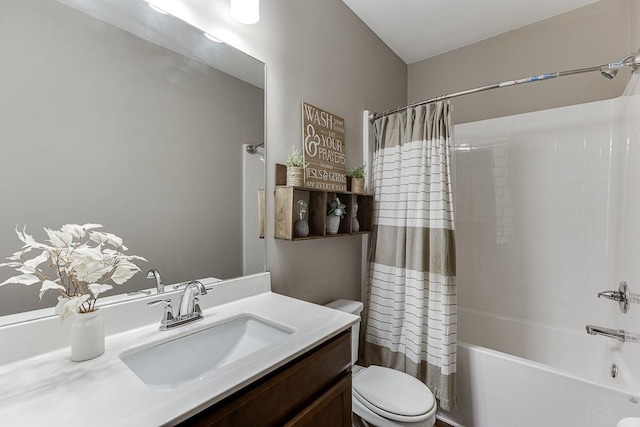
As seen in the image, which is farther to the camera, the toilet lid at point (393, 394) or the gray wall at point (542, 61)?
the gray wall at point (542, 61)

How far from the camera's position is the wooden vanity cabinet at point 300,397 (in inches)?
27.1

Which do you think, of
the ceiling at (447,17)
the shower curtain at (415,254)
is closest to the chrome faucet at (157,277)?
the shower curtain at (415,254)

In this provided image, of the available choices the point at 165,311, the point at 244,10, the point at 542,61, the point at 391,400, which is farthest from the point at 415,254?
the point at 542,61

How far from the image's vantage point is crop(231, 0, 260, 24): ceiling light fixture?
125 cm

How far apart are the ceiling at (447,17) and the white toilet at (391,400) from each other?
2.30 metres

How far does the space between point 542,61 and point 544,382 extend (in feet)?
7.16

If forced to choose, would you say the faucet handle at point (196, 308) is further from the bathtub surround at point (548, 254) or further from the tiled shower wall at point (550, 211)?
the tiled shower wall at point (550, 211)

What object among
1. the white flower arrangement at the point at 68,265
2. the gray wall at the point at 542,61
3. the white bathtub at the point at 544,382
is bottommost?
the white bathtub at the point at 544,382

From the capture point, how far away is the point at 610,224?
1.91 m

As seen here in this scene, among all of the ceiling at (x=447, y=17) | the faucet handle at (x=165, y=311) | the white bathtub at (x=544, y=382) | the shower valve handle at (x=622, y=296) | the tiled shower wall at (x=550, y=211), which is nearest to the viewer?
the faucet handle at (x=165, y=311)

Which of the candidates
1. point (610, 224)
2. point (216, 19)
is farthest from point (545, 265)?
point (216, 19)

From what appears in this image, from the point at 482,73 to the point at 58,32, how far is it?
271 centimetres

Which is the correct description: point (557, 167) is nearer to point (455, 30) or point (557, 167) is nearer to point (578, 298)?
point (578, 298)

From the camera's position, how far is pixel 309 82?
67.4 inches
